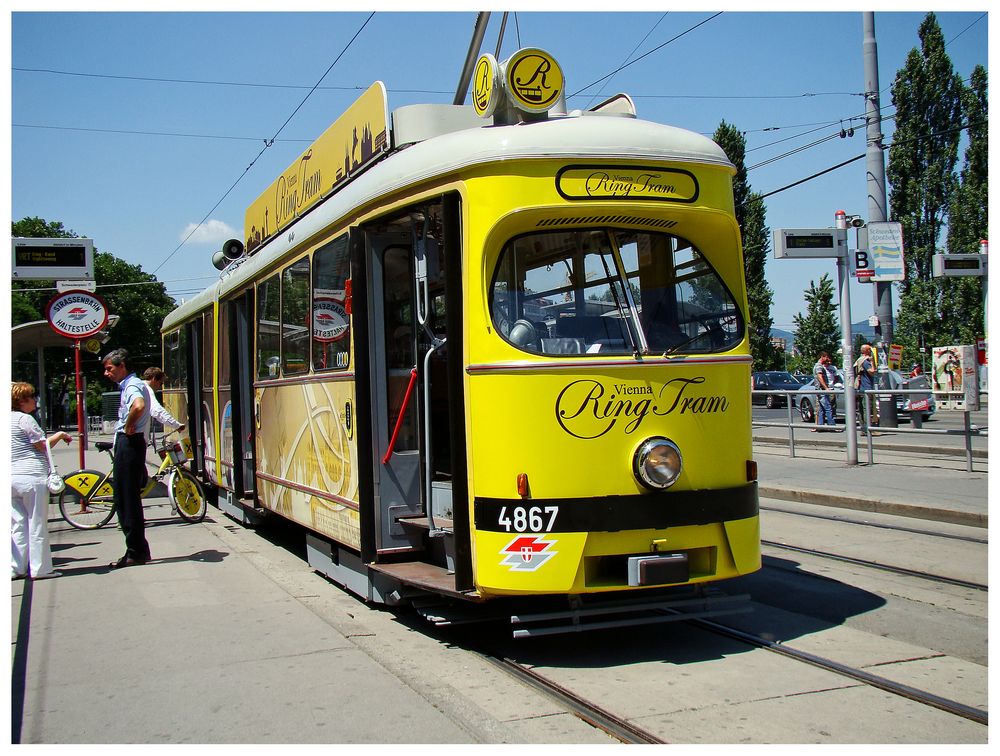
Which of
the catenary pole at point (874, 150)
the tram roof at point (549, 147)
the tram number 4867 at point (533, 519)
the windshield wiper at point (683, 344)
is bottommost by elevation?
the tram number 4867 at point (533, 519)

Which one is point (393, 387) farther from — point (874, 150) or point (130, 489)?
point (874, 150)

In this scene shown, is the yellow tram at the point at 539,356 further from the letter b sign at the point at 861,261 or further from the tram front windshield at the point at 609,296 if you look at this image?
the letter b sign at the point at 861,261

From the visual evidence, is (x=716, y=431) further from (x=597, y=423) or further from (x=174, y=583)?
(x=174, y=583)

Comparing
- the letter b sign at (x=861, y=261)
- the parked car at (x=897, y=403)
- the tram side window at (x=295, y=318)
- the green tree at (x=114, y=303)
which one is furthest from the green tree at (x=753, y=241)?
the tram side window at (x=295, y=318)

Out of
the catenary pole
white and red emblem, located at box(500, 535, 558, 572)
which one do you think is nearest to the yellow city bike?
white and red emblem, located at box(500, 535, 558, 572)

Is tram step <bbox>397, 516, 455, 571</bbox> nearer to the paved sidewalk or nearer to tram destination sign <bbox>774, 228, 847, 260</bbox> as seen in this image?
the paved sidewalk

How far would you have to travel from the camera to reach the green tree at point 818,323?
42.9m

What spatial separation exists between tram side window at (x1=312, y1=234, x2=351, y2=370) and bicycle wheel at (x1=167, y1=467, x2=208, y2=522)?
197 inches

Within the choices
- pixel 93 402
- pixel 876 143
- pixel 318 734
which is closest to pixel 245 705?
pixel 318 734

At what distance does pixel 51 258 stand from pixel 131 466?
412 centimetres

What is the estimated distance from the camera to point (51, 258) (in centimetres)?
1165

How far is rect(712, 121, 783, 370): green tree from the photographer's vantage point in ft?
140

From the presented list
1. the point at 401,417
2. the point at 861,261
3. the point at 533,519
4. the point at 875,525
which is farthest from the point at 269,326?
the point at 861,261

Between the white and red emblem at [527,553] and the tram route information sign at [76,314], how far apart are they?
8.85 m
